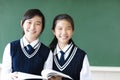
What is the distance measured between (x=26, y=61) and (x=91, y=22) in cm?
87

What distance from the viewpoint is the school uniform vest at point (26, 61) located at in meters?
1.67

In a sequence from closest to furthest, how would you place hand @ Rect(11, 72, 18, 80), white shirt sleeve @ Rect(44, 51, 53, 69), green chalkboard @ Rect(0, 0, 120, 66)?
hand @ Rect(11, 72, 18, 80) → white shirt sleeve @ Rect(44, 51, 53, 69) → green chalkboard @ Rect(0, 0, 120, 66)

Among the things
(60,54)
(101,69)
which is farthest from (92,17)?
(60,54)

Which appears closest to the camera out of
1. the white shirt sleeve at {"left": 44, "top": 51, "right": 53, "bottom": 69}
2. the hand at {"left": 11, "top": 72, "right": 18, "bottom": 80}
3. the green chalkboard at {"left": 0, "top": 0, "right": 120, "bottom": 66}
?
the hand at {"left": 11, "top": 72, "right": 18, "bottom": 80}

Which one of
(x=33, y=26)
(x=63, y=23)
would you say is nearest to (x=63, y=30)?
(x=63, y=23)

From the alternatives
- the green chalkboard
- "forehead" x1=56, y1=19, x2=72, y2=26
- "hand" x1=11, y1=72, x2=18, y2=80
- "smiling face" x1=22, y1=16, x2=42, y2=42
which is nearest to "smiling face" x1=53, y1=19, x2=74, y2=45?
"forehead" x1=56, y1=19, x2=72, y2=26

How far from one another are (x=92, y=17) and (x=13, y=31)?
811mm

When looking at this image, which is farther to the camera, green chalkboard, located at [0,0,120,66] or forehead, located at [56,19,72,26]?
green chalkboard, located at [0,0,120,66]

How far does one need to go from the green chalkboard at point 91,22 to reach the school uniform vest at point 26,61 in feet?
2.03

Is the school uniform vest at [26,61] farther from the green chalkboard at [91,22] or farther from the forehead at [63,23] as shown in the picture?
the green chalkboard at [91,22]

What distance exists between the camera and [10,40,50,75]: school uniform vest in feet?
5.47

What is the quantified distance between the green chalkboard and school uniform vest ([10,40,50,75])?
0.62 m

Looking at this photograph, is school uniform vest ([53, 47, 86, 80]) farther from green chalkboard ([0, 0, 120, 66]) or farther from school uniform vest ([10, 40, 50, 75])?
green chalkboard ([0, 0, 120, 66])

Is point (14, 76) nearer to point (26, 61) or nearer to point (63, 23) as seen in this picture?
point (26, 61)
